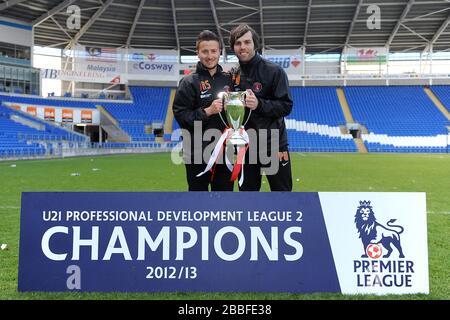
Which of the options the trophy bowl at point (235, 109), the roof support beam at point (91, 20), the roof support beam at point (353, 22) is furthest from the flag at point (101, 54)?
the trophy bowl at point (235, 109)

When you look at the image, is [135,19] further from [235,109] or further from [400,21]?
[235,109]

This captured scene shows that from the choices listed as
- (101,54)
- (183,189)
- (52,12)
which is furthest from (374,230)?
(101,54)

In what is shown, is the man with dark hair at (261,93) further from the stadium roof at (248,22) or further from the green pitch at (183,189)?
the stadium roof at (248,22)

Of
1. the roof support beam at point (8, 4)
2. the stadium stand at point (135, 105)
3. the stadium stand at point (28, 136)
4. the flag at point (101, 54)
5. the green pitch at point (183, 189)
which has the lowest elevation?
the green pitch at point (183, 189)

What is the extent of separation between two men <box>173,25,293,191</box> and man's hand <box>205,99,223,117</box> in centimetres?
10

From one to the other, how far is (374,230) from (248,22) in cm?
3078

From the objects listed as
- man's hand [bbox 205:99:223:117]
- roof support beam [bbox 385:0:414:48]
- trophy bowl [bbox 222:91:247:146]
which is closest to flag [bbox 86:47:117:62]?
roof support beam [bbox 385:0:414:48]

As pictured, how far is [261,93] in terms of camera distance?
3137 millimetres

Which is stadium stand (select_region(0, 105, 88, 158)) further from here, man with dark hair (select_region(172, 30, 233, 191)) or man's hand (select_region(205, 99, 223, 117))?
man's hand (select_region(205, 99, 223, 117))

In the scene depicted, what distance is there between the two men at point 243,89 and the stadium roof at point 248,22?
2645 cm

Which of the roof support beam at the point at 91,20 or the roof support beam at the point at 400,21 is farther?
the roof support beam at the point at 400,21

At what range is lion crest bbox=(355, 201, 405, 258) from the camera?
2.73 m

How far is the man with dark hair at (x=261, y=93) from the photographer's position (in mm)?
3045

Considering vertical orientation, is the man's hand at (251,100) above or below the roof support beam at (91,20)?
below
